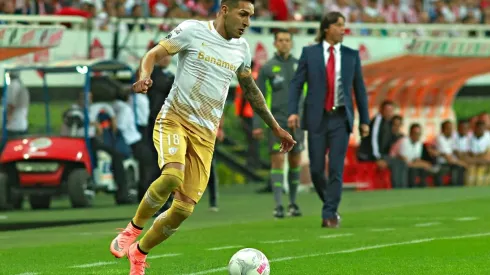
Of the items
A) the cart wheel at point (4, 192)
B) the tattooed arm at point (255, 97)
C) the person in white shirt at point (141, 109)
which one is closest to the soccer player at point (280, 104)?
the cart wheel at point (4, 192)

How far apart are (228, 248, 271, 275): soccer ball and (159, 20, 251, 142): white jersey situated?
1.12m

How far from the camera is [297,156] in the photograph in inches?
708

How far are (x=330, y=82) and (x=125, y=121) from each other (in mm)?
7613

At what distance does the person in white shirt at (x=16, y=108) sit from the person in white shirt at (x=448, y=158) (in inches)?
362

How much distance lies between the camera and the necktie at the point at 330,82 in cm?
1605

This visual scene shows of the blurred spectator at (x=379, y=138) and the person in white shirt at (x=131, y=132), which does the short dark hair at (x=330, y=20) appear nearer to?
the person in white shirt at (x=131, y=132)

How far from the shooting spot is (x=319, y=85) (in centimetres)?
1614

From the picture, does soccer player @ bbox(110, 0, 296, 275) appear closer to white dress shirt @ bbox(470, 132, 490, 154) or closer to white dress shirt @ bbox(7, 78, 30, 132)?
white dress shirt @ bbox(7, 78, 30, 132)

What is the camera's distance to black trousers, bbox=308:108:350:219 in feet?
52.0

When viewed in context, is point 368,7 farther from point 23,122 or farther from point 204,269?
point 204,269

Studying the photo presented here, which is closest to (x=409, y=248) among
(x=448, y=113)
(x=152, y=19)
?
(x=152, y=19)

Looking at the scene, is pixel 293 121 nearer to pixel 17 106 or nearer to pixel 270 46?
pixel 17 106

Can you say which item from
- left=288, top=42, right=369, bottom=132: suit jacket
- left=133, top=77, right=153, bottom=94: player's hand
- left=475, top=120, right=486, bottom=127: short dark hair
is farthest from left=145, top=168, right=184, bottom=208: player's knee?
left=475, top=120, right=486, bottom=127: short dark hair

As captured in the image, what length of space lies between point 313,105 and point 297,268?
16.1ft
